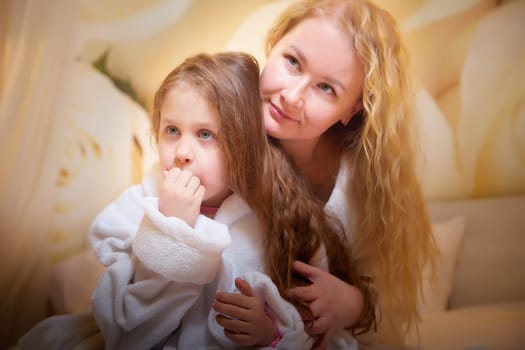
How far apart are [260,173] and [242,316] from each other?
0.20 m

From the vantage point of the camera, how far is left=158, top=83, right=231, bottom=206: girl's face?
2.49 feet

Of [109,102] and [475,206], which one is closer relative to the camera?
[109,102]

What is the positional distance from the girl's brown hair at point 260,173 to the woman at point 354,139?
0.08 ft

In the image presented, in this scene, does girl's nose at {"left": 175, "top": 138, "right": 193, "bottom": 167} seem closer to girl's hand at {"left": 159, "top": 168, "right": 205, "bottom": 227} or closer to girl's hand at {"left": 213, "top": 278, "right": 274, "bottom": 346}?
girl's hand at {"left": 159, "top": 168, "right": 205, "bottom": 227}

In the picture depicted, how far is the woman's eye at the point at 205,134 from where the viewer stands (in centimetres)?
77

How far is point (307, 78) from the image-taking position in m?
0.84

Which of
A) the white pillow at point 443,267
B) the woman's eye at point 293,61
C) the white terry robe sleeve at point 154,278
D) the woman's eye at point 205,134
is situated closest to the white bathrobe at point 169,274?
the white terry robe sleeve at point 154,278

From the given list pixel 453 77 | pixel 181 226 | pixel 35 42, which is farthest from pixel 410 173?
pixel 35 42

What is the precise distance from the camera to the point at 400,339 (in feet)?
3.33

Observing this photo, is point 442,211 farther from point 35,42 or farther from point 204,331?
point 35,42

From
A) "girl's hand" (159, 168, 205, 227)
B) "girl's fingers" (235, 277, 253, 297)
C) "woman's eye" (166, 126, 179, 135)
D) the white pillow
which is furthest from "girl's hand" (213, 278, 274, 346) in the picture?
the white pillow

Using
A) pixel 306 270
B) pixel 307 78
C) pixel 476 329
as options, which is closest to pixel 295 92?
pixel 307 78

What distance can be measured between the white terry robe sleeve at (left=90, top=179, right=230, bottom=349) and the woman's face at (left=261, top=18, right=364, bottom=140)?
0.19 metres

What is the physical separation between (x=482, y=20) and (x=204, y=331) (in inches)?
28.8
